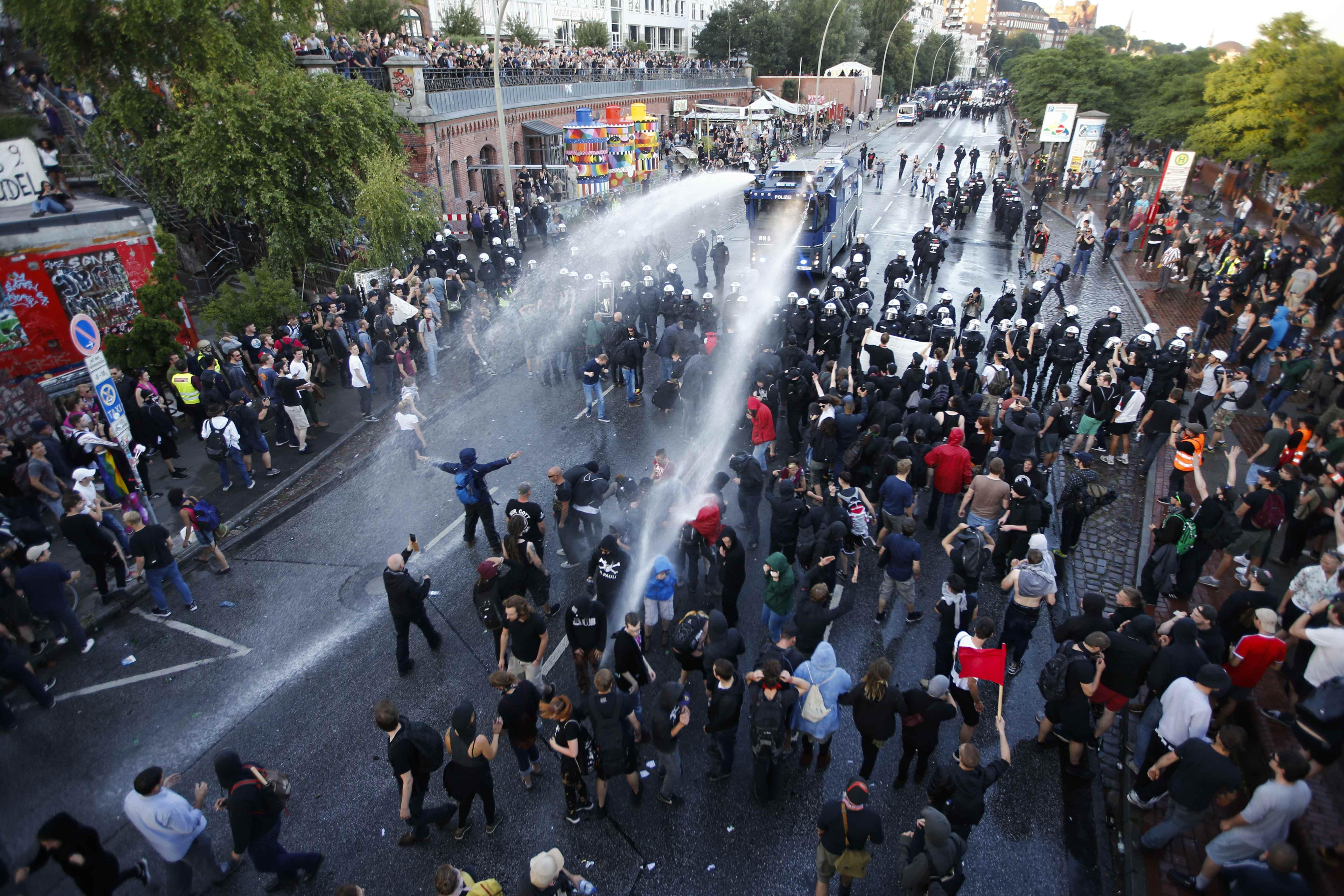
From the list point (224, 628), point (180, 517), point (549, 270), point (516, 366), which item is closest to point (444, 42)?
point (549, 270)

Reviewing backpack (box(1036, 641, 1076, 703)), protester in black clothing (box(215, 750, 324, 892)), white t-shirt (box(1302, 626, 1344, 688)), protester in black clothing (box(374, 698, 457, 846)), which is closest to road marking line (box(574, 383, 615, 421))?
protester in black clothing (box(374, 698, 457, 846))

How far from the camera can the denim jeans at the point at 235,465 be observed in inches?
440

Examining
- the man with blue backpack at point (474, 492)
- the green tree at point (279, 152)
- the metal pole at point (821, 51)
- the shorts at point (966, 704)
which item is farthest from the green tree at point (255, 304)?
the metal pole at point (821, 51)

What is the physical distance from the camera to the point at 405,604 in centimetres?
721

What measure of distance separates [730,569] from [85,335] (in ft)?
26.9

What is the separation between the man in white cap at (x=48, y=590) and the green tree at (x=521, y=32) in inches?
1840

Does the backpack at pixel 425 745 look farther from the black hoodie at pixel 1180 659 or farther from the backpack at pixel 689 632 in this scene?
the black hoodie at pixel 1180 659

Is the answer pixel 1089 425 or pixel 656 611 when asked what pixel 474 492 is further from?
pixel 1089 425

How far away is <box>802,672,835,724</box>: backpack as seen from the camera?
595cm

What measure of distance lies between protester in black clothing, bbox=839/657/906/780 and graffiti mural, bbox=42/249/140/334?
14825mm

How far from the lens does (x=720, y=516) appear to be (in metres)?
8.12

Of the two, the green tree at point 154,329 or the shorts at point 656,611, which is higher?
the green tree at point 154,329

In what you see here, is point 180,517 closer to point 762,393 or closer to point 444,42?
point 762,393

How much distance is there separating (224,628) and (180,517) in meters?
2.83
